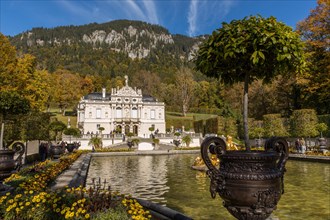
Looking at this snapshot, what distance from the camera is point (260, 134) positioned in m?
33.5

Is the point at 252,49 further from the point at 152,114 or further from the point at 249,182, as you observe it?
the point at 152,114

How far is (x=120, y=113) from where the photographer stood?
6069 cm

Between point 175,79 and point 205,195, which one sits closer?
point 205,195

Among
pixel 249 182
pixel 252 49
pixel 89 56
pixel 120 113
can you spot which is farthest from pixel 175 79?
pixel 249 182

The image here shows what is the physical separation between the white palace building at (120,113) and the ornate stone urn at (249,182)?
55280mm

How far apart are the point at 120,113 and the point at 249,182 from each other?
58221 mm

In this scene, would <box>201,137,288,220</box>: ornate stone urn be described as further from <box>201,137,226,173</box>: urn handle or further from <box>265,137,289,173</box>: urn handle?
<box>265,137,289,173</box>: urn handle

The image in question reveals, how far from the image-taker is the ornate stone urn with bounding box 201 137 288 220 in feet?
11.6

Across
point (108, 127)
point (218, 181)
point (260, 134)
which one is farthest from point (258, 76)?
point (108, 127)

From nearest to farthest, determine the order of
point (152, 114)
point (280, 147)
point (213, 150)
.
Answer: point (213, 150)
point (280, 147)
point (152, 114)

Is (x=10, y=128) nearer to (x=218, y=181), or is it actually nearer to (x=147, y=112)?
(x=218, y=181)

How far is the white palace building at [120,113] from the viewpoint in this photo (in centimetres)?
5838

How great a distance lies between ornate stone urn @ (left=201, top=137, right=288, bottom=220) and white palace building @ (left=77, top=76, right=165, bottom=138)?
5528 centimetres

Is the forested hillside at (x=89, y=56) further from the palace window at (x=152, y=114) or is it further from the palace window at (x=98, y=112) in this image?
the palace window at (x=98, y=112)
